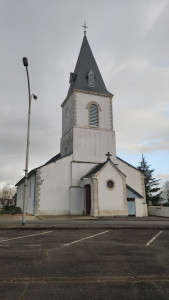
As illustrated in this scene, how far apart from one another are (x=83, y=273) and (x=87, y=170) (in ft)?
72.0

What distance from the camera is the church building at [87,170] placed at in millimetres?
23547

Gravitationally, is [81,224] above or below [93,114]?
below

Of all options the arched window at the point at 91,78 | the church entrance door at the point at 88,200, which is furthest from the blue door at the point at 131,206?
the arched window at the point at 91,78

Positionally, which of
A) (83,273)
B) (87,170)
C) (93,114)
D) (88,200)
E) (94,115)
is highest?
(93,114)

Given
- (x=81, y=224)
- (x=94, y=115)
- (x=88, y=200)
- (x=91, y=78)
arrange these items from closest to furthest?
1. (x=81, y=224)
2. (x=88, y=200)
3. (x=94, y=115)
4. (x=91, y=78)

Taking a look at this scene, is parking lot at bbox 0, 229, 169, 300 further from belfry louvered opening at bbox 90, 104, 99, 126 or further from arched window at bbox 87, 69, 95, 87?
arched window at bbox 87, 69, 95, 87

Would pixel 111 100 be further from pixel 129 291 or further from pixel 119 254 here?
pixel 129 291

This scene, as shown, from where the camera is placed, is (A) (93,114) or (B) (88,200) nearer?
(B) (88,200)

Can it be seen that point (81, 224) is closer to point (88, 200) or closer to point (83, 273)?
point (83, 273)

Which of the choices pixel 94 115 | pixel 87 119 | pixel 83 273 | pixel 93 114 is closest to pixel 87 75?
pixel 93 114

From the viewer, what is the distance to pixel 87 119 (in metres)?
28.4

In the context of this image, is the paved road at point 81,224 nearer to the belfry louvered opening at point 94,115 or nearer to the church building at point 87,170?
Result: the church building at point 87,170

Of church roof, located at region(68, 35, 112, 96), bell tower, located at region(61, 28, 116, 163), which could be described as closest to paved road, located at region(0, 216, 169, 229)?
bell tower, located at region(61, 28, 116, 163)

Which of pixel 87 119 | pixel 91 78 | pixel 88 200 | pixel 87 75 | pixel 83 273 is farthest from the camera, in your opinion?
pixel 91 78
